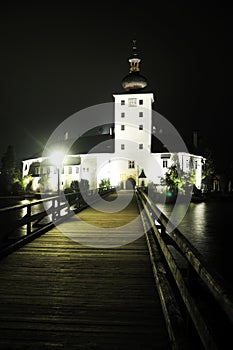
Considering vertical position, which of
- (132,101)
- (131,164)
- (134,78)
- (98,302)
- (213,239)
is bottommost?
(213,239)

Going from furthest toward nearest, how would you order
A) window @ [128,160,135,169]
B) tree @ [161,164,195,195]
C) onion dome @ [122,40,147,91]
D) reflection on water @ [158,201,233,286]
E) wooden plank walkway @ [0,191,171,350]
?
onion dome @ [122,40,147,91] → window @ [128,160,135,169] → tree @ [161,164,195,195] → reflection on water @ [158,201,233,286] → wooden plank walkway @ [0,191,171,350]

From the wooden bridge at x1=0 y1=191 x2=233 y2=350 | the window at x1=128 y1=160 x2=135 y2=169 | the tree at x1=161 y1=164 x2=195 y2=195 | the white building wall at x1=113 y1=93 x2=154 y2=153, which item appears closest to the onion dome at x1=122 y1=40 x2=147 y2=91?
the white building wall at x1=113 y1=93 x2=154 y2=153

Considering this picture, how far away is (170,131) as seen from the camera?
76.8 meters

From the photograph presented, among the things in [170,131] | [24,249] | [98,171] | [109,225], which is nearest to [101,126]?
[170,131]

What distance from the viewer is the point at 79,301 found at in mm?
4496

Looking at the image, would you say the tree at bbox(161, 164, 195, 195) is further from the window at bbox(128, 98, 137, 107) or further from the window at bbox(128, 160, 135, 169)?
the window at bbox(128, 98, 137, 107)

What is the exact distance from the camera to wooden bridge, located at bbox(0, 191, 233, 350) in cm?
305

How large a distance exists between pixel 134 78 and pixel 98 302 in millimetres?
61557

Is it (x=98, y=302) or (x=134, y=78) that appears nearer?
(x=98, y=302)

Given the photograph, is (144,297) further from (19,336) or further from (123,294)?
(19,336)

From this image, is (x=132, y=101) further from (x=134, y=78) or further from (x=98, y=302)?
(x=98, y=302)

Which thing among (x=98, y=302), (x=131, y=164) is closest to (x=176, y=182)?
(x=131, y=164)

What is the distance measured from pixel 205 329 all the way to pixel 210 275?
386 millimetres

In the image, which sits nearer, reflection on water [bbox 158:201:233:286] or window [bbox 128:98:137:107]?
reflection on water [bbox 158:201:233:286]
